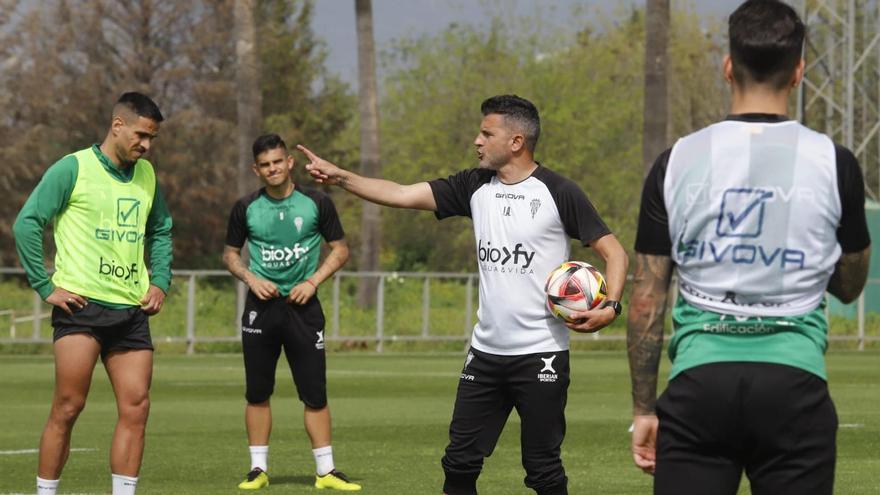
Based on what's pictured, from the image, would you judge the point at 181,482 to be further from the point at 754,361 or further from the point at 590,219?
the point at 754,361

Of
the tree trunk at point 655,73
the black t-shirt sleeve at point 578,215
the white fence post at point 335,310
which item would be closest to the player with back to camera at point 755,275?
the black t-shirt sleeve at point 578,215

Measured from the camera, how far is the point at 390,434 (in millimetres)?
15609

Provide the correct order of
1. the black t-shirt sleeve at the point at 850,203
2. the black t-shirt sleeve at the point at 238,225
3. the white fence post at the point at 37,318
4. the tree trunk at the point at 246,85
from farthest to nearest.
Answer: the tree trunk at the point at 246,85
the white fence post at the point at 37,318
the black t-shirt sleeve at the point at 238,225
the black t-shirt sleeve at the point at 850,203

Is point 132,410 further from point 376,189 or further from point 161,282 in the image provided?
point 376,189

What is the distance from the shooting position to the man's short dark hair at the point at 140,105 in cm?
930

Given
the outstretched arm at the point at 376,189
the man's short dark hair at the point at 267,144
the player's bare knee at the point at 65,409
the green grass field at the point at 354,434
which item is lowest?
the green grass field at the point at 354,434

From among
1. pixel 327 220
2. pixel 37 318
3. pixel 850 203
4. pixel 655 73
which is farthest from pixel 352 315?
pixel 850 203

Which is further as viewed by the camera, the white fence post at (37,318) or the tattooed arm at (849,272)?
the white fence post at (37,318)

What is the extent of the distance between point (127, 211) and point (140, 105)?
566 mm

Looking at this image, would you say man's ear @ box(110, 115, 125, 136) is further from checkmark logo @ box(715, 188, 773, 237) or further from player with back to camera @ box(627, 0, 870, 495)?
checkmark logo @ box(715, 188, 773, 237)

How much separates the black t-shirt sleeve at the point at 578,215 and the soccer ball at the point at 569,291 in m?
0.16

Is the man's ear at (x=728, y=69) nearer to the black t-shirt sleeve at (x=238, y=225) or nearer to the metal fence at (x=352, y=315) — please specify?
the black t-shirt sleeve at (x=238, y=225)

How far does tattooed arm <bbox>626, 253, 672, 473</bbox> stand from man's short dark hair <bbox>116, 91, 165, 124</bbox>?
182 inches

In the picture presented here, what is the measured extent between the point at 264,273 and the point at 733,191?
7.11m
